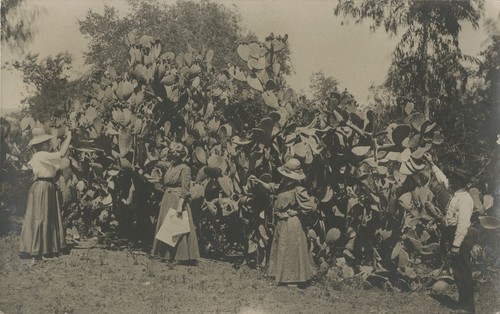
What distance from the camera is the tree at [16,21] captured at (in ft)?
20.0

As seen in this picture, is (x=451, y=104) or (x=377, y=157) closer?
(x=377, y=157)

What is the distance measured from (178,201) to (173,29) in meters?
17.0

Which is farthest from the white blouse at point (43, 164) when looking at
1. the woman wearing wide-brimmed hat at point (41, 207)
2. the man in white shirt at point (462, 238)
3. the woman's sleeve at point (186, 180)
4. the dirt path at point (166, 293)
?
the man in white shirt at point (462, 238)

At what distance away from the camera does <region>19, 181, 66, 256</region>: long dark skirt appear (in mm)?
5629

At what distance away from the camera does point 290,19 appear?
6.27 m

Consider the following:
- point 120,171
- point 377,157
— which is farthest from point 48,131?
point 377,157

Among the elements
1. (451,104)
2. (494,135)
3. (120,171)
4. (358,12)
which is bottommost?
(120,171)

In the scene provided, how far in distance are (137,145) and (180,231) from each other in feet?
4.11

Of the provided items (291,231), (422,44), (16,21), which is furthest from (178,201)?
(422,44)

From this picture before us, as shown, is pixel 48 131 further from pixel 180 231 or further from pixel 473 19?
pixel 473 19

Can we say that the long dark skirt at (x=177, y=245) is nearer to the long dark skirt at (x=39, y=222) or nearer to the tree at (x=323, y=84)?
the long dark skirt at (x=39, y=222)

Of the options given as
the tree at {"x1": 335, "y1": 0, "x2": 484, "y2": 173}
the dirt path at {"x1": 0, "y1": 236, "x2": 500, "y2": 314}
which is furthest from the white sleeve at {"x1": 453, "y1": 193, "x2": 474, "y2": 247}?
the tree at {"x1": 335, "y1": 0, "x2": 484, "y2": 173}

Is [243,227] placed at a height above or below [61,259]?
above

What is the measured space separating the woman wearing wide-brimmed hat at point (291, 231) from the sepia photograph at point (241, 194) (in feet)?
0.05
